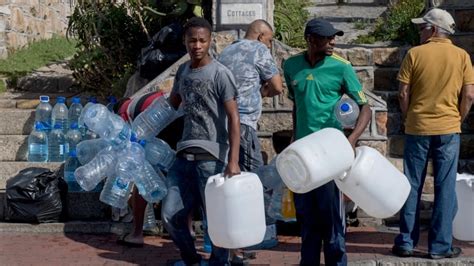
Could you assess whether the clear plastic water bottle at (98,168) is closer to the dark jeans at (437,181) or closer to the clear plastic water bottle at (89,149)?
the clear plastic water bottle at (89,149)

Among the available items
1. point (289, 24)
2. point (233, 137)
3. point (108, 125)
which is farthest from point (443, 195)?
point (289, 24)

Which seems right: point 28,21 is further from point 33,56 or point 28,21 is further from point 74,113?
point 74,113

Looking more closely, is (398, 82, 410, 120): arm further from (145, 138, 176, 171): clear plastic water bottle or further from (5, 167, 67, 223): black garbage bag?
(5, 167, 67, 223): black garbage bag

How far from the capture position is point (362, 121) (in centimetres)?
589

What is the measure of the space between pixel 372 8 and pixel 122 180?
7.46 m

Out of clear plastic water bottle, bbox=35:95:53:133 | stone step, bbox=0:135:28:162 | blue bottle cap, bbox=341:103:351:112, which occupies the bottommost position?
stone step, bbox=0:135:28:162

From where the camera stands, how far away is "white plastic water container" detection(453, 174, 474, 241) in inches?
279

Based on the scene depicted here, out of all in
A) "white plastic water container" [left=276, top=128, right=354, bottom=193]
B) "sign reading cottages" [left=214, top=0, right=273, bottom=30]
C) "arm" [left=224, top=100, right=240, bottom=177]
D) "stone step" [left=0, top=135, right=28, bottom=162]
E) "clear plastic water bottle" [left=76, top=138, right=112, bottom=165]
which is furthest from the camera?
"stone step" [left=0, top=135, right=28, bottom=162]

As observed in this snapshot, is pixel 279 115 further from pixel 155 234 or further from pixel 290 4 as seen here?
pixel 290 4

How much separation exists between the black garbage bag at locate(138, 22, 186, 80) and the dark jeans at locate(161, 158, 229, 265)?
2961 mm

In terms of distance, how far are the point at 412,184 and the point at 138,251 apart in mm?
2212

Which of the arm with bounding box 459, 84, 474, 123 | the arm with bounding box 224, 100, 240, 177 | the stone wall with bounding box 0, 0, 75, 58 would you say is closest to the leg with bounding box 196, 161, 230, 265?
the arm with bounding box 224, 100, 240, 177

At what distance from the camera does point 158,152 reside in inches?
278

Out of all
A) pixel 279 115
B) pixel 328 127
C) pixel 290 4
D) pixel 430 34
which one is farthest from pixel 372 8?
pixel 328 127
